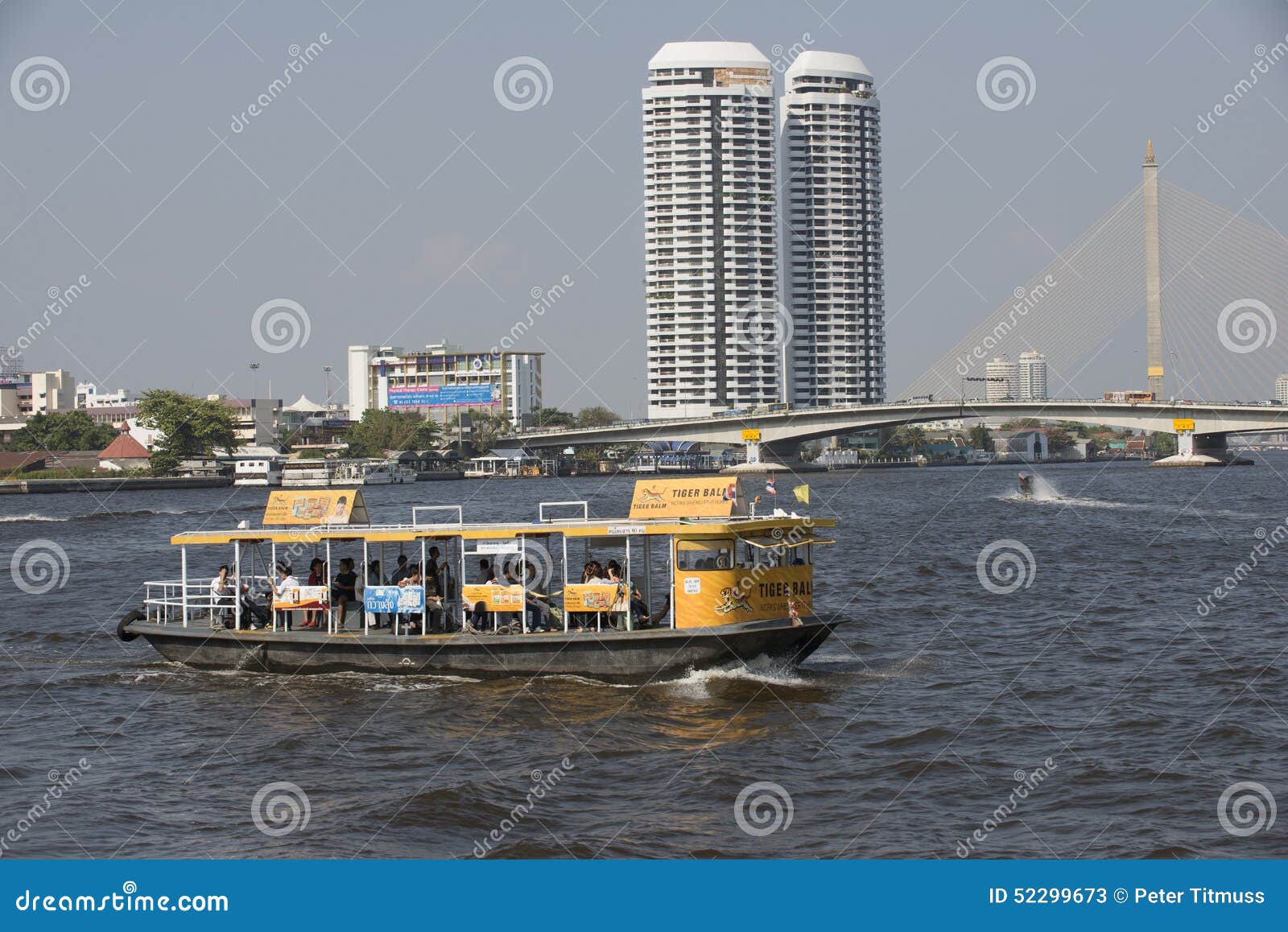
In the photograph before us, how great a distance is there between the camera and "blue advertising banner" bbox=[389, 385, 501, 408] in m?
184

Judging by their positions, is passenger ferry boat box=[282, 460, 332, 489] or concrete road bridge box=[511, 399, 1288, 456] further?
passenger ferry boat box=[282, 460, 332, 489]

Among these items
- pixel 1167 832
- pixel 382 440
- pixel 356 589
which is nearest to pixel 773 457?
pixel 382 440

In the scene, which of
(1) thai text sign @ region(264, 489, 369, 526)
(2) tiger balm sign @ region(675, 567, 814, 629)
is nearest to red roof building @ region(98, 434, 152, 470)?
(1) thai text sign @ region(264, 489, 369, 526)

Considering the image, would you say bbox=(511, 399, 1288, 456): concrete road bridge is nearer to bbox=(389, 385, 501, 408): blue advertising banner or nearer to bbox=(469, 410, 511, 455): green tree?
bbox=(469, 410, 511, 455): green tree

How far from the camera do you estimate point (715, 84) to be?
599 feet

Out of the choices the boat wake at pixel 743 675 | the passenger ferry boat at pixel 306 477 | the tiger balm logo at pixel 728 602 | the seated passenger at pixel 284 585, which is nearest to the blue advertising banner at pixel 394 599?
the seated passenger at pixel 284 585

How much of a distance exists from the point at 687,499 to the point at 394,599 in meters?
5.12

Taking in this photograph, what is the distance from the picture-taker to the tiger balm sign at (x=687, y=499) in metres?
21.9

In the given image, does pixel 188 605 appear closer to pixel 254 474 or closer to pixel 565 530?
pixel 565 530

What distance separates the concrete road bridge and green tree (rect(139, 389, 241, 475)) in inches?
1149

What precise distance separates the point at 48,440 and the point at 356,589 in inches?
4486

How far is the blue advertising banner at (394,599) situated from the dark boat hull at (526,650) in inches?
22.2

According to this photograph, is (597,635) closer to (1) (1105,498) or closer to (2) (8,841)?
(2) (8,841)

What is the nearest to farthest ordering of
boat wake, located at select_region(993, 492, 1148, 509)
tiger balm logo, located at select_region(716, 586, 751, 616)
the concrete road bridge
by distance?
1. tiger balm logo, located at select_region(716, 586, 751, 616)
2. boat wake, located at select_region(993, 492, 1148, 509)
3. the concrete road bridge
